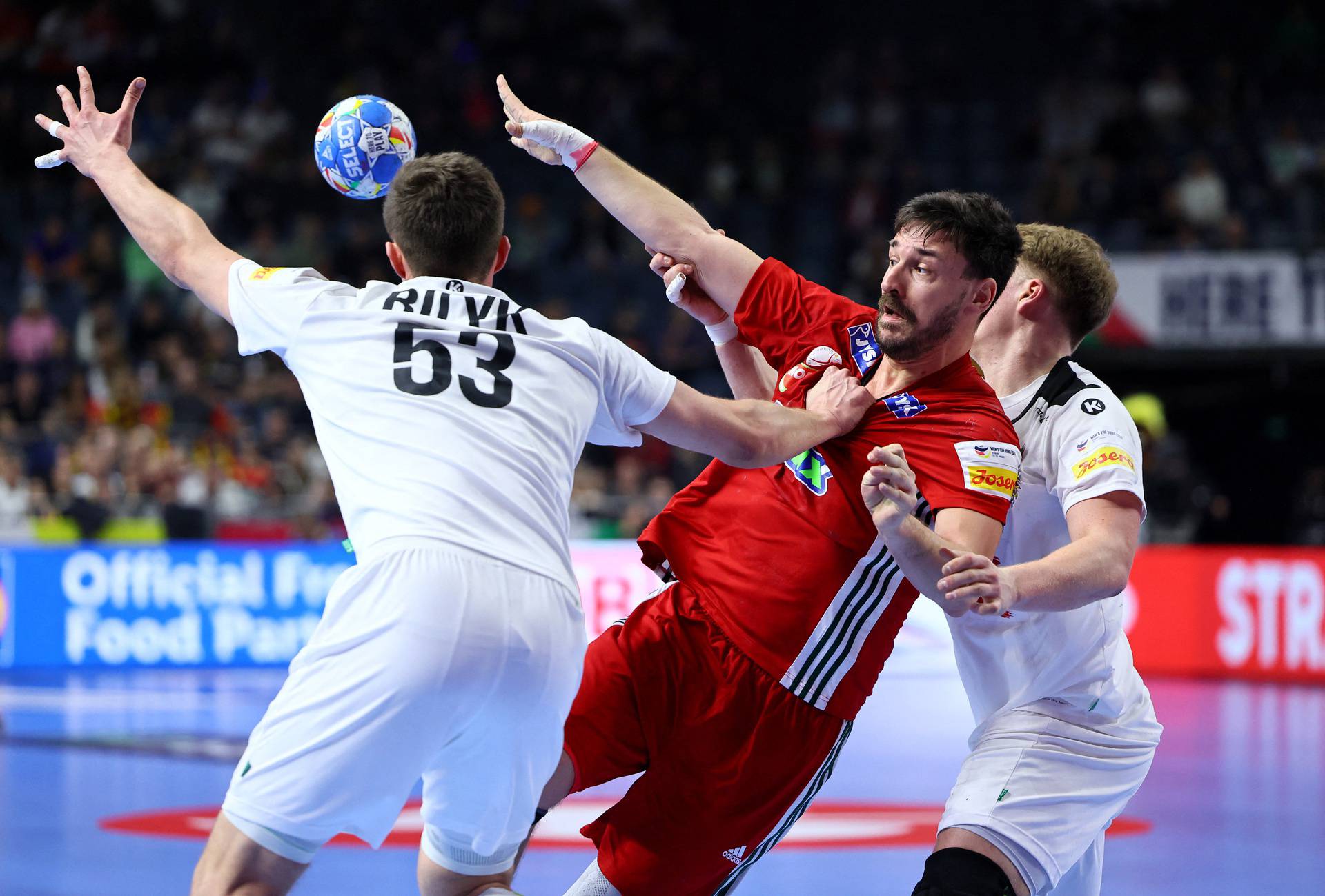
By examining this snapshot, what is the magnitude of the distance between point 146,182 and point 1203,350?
52.8 ft

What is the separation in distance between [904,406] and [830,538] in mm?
423

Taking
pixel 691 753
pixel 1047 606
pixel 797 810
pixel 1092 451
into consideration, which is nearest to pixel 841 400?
pixel 1092 451

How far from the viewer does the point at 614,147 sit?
21.4 m

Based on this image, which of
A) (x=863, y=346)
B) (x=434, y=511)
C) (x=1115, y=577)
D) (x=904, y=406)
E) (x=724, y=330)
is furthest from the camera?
(x=724, y=330)

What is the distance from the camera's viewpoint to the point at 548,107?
71.2ft

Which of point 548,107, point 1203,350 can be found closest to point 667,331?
point 548,107

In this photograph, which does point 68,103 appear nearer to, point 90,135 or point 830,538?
point 90,135

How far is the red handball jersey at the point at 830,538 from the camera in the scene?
4293 mm

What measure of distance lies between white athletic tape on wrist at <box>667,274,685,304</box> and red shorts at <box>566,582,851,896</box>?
3.25 ft

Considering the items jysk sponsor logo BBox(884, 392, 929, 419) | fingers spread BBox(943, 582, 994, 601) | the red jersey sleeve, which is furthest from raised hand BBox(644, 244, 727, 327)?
fingers spread BBox(943, 582, 994, 601)

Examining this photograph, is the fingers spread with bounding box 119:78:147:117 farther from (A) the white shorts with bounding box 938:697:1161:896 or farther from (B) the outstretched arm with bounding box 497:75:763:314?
(A) the white shorts with bounding box 938:697:1161:896

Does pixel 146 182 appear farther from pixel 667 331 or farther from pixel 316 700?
pixel 667 331

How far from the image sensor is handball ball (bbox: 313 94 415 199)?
5.27 meters

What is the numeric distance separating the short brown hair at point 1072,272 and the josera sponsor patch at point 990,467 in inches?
29.0
